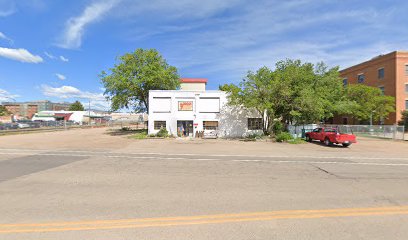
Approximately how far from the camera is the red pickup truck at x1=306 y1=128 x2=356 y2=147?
19.2 m

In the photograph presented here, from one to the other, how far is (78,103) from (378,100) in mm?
141102

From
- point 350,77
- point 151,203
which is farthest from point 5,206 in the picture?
point 350,77

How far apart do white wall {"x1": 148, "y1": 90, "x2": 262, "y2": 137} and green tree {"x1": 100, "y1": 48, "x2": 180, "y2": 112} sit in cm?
510

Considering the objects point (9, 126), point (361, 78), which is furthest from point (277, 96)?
point (9, 126)

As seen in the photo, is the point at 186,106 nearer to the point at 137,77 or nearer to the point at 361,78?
the point at 137,77

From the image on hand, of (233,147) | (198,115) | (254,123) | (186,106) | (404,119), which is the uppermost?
(186,106)

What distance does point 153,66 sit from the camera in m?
35.9

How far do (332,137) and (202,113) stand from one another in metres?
16.1

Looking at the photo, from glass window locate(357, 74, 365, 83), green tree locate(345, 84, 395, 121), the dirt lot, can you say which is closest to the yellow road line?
the dirt lot

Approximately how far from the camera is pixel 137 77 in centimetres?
3556

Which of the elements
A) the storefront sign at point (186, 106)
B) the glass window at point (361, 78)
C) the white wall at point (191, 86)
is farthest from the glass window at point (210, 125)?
the glass window at point (361, 78)

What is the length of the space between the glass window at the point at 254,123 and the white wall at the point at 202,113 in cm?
49

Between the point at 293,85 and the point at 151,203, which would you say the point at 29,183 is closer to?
the point at 151,203

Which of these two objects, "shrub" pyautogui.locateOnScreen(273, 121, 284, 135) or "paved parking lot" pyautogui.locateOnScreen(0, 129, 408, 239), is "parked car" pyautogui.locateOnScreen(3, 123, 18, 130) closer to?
"paved parking lot" pyautogui.locateOnScreen(0, 129, 408, 239)
